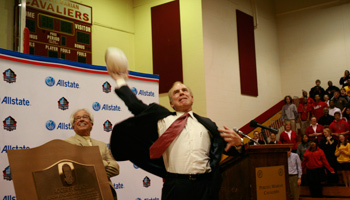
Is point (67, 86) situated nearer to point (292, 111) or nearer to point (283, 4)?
point (292, 111)

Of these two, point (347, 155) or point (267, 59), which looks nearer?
point (347, 155)

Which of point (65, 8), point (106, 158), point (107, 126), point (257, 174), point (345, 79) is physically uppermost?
point (65, 8)

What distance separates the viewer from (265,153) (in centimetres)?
519

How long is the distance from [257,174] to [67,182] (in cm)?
254

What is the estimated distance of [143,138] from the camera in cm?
325

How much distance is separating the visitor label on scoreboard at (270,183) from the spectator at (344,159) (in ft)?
15.8

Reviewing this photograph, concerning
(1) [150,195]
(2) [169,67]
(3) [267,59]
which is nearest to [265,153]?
(1) [150,195]

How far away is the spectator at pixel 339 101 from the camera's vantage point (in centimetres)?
1265

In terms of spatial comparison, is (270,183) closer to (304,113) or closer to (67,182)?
(67,182)

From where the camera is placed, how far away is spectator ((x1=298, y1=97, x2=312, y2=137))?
1347cm

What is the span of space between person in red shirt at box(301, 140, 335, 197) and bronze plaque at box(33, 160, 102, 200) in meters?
6.85

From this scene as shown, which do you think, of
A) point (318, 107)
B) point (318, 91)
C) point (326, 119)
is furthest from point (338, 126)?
point (318, 91)

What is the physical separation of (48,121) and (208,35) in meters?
7.50

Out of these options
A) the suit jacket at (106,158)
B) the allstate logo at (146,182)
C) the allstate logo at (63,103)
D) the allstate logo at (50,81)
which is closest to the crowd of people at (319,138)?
the allstate logo at (146,182)
